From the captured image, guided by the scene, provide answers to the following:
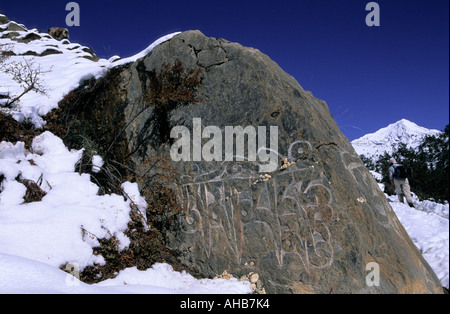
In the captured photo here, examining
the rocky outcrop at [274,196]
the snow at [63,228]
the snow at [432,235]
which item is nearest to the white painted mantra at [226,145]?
the rocky outcrop at [274,196]

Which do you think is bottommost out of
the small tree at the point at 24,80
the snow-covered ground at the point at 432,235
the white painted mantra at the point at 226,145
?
the snow-covered ground at the point at 432,235

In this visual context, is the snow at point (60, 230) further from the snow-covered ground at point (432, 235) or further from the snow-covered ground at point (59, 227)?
the snow-covered ground at point (432, 235)

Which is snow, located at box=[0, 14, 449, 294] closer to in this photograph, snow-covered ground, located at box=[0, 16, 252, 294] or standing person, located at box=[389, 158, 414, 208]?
snow-covered ground, located at box=[0, 16, 252, 294]

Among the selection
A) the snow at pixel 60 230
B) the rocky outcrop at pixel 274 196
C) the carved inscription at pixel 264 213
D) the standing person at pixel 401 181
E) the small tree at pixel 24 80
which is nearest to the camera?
the snow at pixel 60 230

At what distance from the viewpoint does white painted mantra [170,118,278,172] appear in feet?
13.1

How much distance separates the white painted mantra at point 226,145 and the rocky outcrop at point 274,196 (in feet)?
0.24

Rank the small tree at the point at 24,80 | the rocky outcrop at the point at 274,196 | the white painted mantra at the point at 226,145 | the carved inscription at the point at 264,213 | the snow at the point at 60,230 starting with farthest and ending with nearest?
1. the small tree at the point at 24,80
2. the white painted mantra at the point at 226,145
3. the carved inscription at the point at 264,213
4. the rocky outcrop at the point at 274,196
5. the snow at the point at 60,230

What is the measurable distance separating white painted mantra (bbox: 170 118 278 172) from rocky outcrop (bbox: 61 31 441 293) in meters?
0.07

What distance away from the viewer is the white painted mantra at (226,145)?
398 centimetres

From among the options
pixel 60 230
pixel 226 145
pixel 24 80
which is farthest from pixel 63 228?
pixel 24 80

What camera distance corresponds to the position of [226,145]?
4238 mm

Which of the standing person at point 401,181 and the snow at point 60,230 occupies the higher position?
the standing person at point 401,181

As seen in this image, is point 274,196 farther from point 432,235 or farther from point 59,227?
point 432,235
